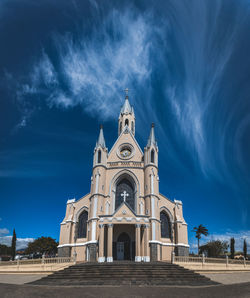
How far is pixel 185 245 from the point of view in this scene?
30.5m

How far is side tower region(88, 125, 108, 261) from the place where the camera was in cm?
2766

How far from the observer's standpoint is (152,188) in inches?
1193

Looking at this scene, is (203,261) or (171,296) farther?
(203,261)

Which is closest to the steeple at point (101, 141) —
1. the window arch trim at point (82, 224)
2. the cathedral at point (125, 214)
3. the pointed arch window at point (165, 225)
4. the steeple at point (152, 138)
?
the cathedral at point (125, 214)

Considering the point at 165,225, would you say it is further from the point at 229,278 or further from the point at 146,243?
the point at 229,278

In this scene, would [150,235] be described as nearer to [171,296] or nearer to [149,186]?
[149,186]

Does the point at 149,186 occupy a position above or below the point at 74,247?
above

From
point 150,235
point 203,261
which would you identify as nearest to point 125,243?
point 150,235

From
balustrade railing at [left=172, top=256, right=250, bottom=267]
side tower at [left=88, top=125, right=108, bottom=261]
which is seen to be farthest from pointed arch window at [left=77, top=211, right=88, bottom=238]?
balustrade railing at [left=172, top=256, right=250, bottom=267]

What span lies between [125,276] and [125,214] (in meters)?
10.7

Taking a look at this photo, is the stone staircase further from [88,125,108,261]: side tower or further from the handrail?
[88,125,108,261]: side tower

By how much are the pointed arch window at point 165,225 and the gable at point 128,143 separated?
841 centimetres

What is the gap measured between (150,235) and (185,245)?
599 cm

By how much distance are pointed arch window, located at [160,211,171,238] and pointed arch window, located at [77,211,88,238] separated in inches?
404
